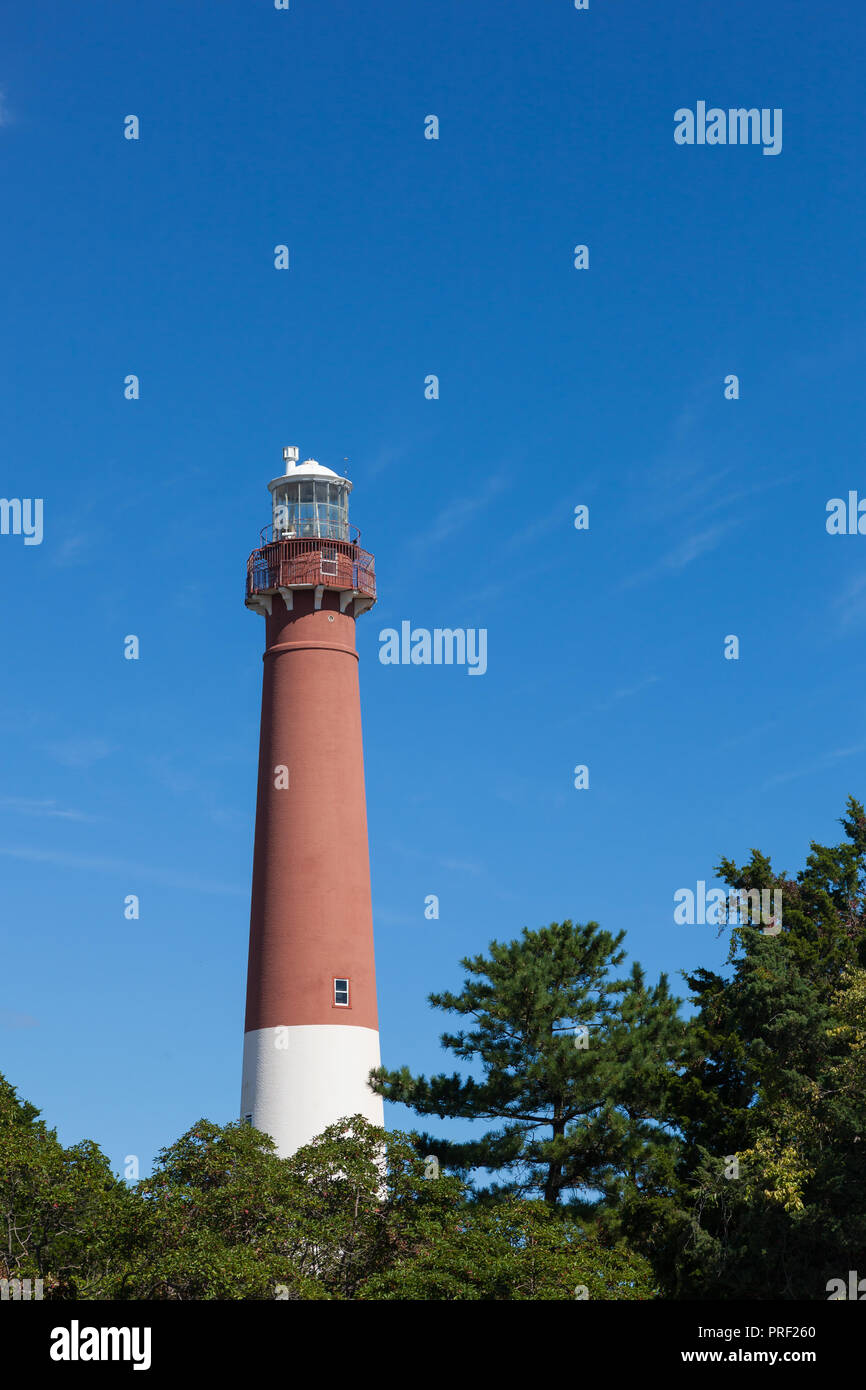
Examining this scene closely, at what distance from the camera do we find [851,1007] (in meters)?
35.7

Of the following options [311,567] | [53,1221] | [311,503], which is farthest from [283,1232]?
[311,503]

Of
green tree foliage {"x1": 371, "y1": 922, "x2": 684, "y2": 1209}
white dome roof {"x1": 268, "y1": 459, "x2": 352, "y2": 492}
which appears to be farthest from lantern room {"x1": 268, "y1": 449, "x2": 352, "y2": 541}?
green tree foliage {"x1": 371, "y1": 922, "x2": 684, "y2": 1209}

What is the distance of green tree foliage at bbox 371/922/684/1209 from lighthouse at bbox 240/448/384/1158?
3.23 m

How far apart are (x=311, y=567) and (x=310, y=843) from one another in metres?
8.21

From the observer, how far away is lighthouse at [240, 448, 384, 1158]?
147 feet

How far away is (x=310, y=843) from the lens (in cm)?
4634

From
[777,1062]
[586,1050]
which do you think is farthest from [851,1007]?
[586,1050]

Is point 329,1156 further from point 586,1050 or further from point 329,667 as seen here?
point 329,667

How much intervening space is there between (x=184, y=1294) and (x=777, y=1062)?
15112 millimetres

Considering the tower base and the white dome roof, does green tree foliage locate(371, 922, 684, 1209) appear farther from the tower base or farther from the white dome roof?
the white dome roof

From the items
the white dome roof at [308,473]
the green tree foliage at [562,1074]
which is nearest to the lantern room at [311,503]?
the white dome roof at [308,473]

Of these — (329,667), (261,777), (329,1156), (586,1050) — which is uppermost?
(329,667)

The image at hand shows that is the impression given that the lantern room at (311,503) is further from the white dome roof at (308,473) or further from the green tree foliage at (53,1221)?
the green tree foliage at (53,1221)
